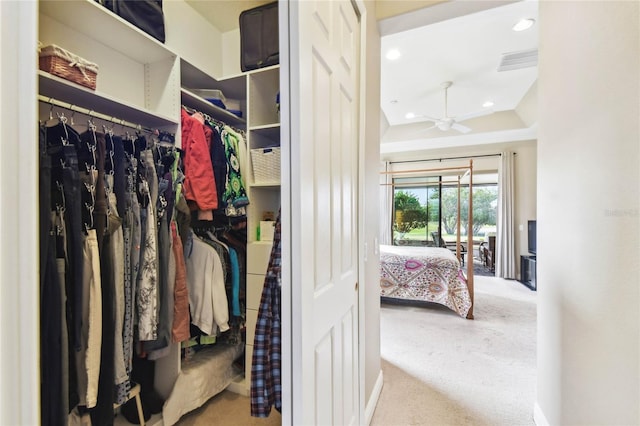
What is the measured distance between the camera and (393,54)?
9.80 ft

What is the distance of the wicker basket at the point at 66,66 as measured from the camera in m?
1.06

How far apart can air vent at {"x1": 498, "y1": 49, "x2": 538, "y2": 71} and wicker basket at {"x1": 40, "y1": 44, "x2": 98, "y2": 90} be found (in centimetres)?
362

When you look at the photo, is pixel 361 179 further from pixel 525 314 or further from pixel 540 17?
pixel 525 314

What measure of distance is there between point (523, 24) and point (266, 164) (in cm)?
270

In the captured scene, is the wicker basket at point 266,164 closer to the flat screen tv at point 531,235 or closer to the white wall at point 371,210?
the white wall at point 371,210

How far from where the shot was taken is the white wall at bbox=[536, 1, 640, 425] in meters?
0.93

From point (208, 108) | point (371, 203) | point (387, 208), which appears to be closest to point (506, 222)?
point (387, 208)

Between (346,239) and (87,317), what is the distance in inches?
42.2

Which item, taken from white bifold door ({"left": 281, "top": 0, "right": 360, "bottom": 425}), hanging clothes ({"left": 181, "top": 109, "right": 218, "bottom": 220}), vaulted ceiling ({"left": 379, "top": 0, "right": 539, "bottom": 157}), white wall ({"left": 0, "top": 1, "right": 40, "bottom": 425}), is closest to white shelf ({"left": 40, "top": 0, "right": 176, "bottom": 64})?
hanging clothes ({"left": 181, "top": 109, "right": 218, "bottom": 220})

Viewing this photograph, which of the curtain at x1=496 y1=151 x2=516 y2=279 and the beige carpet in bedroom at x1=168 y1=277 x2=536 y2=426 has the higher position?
the curtain at x1=496 y1=151 x2=516 y2=279

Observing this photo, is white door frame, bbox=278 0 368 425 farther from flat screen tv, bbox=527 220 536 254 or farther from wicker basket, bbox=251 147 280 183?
flat screen tv, bbox=527 220 536 254

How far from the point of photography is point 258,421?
5.35 ft

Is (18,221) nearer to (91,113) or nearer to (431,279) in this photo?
(91,113)

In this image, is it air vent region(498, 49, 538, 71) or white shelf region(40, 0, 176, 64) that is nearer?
white shelf region(40, 0, 176, 64)
